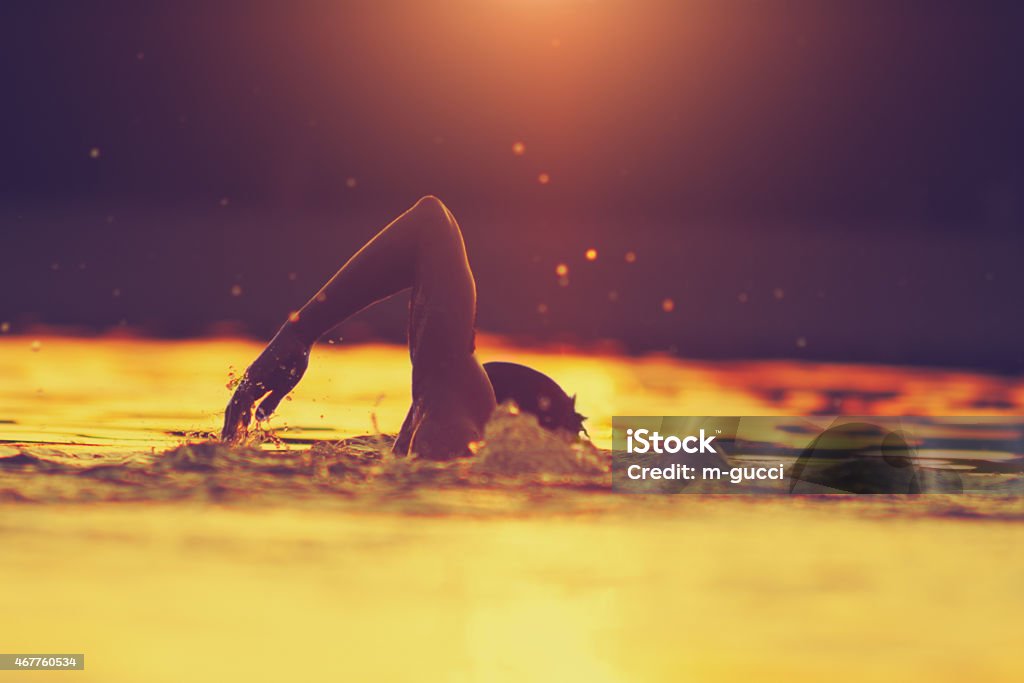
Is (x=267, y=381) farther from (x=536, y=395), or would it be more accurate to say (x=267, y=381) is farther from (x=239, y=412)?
(x=536, y=395)

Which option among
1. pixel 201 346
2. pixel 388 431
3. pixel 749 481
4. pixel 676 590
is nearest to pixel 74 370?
pixel 201 346

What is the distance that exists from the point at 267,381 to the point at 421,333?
3.20ft

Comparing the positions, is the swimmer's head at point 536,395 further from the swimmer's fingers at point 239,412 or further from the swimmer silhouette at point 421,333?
the swimmer's fingers at point 239,412

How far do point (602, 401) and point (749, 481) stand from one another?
376 centimetres

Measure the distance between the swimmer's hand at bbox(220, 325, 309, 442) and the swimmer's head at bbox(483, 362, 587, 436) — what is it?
1235mm

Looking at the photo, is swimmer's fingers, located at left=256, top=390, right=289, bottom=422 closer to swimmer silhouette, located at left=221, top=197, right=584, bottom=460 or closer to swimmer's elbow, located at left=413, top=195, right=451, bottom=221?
swimmer silhouette, located at left=221, top=197, right=584, bottom=460

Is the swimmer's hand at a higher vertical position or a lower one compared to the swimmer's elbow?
lower

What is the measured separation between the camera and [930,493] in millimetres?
9148

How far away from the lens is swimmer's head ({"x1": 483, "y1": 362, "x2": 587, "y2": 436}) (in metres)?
9.95

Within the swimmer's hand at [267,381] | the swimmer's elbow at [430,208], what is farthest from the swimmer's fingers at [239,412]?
the swimmer's elbow at [430,208]

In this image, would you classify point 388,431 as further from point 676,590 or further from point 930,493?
point 676,590

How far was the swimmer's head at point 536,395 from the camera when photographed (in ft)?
32.6

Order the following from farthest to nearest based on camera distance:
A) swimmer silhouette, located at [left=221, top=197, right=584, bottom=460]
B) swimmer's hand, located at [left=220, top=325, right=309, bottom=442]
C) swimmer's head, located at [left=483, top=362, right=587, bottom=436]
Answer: swimmer's head, located at [left=483, top=362, right=587, bottom=436] → swimmer's hand, located at [left=220, top=325, right=309, bottom=442] → swimmer silhouette, located at [left=221, top=197, right=584, bottom=460]

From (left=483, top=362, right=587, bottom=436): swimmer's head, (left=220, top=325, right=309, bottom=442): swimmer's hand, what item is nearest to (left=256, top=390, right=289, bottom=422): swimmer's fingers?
(left=220, top=325, right=309, bottom=442): swimmer's hand
